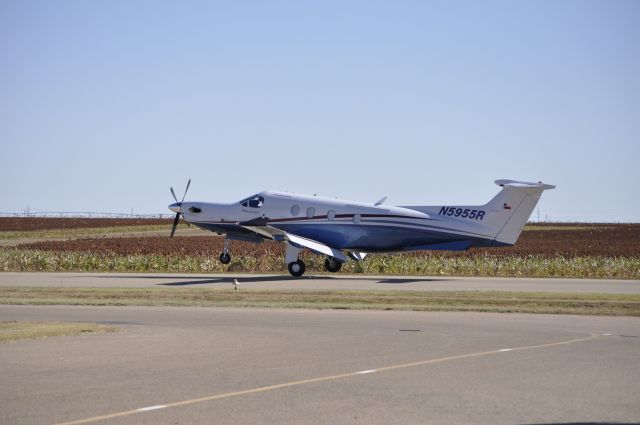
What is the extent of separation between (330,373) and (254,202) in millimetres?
28565

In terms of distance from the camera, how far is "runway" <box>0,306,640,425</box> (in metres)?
10.5

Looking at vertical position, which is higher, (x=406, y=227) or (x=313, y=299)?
(x=406, y=227)

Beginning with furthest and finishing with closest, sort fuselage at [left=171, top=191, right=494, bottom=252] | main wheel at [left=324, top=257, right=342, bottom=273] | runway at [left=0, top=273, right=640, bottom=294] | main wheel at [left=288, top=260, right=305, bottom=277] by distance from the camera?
main wheel at [left=324, top=257, right=342, bottom=273] < main wheel at [left=288, top=260, right=305, bottom=277] < fuselage at [left=171, top=191, right=494, bottom=252] < runway at [left=0, top=273, right=640, bottom=294]

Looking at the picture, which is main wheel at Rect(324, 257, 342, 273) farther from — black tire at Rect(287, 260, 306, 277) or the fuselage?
black tire at Rect(287, 260, 306, 277)

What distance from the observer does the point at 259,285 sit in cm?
3362

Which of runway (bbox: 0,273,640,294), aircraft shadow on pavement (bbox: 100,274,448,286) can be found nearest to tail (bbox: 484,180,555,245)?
runway (bbox: 0,273,640,294)

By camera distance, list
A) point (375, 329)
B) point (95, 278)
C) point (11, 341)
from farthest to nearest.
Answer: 1. point (95, 278)
2. point (375, 329)
3. point (11, 341)

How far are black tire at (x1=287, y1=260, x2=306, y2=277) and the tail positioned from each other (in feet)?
24.7

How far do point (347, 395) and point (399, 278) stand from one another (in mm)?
26465

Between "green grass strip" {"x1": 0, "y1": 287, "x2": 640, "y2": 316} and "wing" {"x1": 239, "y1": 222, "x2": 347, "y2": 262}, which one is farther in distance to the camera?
"wing" {"x1": 239, "y1": 222, "x2": 347, "y2": 262}

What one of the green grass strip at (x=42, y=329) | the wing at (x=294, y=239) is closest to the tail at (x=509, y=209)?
the wing at (x=294, y=239)

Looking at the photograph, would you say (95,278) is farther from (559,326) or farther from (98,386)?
(98,386)

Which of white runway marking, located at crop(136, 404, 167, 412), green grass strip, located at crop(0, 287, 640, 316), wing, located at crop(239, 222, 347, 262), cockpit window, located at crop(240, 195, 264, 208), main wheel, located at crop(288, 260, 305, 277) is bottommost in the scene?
white runway marking, located at crop(136, 404, 167, 412)

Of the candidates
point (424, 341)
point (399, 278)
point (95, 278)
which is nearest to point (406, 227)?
point (399, 278)
